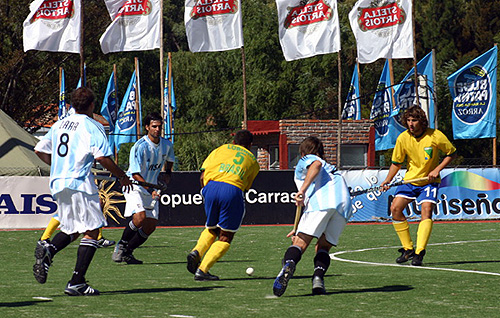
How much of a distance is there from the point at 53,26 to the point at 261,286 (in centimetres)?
1968

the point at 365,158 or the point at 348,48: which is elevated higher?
the point at 348,48

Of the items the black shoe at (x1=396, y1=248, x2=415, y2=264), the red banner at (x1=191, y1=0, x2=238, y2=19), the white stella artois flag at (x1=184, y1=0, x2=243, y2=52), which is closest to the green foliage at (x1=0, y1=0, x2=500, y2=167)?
the white stella artois flag at (x1=184, y1=0, x2=243, y2=52)

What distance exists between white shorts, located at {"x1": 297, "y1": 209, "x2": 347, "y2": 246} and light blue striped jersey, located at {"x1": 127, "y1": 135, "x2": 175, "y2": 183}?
4108 mm

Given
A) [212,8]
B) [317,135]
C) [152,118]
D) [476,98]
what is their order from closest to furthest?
[152,118], [476,98], [212,8], [317,135]

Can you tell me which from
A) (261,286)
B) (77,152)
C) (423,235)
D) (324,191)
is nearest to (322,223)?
(324,191)

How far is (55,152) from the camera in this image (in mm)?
8750

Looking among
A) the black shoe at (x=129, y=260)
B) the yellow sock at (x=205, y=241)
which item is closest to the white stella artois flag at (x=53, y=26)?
the black shoe at (x=129, y=260)

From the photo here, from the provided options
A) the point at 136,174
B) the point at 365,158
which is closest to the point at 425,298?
the point at 136,174

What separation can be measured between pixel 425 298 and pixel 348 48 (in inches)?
1721

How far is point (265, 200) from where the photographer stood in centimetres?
2453

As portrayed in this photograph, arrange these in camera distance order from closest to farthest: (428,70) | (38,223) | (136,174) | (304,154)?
(304,154) < (136,174) < (38,223) < (428,70)

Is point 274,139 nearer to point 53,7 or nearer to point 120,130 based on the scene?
point 120,130

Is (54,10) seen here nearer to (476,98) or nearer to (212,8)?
(212,8)

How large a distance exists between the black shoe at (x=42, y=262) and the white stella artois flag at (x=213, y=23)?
18592 millimetres
